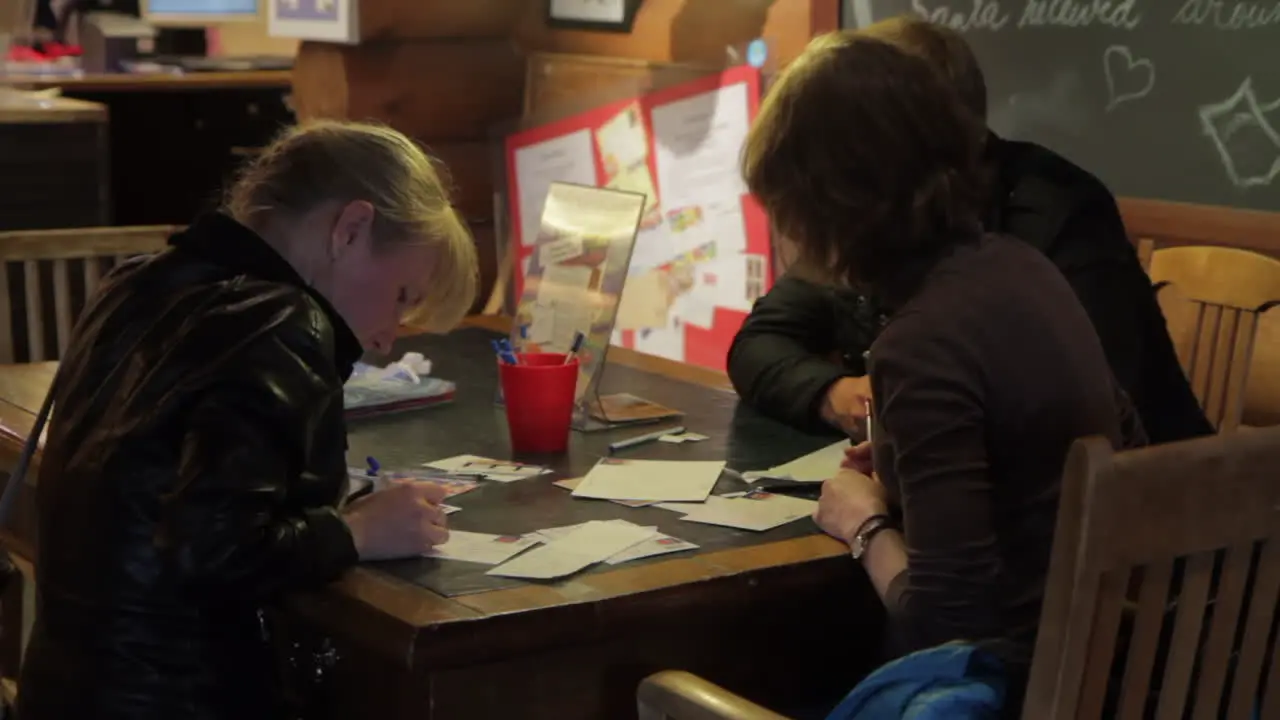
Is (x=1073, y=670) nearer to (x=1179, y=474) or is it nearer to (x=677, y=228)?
A: (x=1179, y=474)

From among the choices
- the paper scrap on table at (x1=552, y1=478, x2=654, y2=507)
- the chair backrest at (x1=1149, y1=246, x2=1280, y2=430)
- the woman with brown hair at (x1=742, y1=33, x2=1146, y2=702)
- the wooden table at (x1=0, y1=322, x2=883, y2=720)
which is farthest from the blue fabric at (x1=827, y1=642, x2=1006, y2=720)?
the chair backrest at (x1=1149, y1=246, x2=1280, y2=430)

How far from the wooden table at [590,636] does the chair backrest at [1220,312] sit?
0.75 m

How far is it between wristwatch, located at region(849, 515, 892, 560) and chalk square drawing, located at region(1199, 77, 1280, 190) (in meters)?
0.99

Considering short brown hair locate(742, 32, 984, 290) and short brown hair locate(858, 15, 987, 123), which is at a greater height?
short brown hair locate(858, 15, 987, 123)

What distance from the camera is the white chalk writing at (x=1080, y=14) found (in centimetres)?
247

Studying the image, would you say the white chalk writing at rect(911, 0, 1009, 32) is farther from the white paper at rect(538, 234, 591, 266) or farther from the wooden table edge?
the wooden table edge

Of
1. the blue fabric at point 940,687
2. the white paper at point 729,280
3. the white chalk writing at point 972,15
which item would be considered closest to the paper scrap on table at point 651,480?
the blue fabric at point 940,687

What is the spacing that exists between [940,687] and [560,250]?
107 cm

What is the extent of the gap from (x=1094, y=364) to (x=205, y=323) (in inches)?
33.7

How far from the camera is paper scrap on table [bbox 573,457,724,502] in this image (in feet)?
6.07

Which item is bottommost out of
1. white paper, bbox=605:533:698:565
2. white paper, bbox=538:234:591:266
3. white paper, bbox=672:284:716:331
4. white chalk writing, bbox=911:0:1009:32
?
white paper, bbox=672:284:716:331

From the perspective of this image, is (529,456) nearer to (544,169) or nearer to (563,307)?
(563,307)

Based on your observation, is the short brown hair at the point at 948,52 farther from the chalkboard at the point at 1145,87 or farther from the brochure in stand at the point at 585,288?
the chalkboard at the point at 1145,87

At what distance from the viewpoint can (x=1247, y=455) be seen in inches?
49.6
